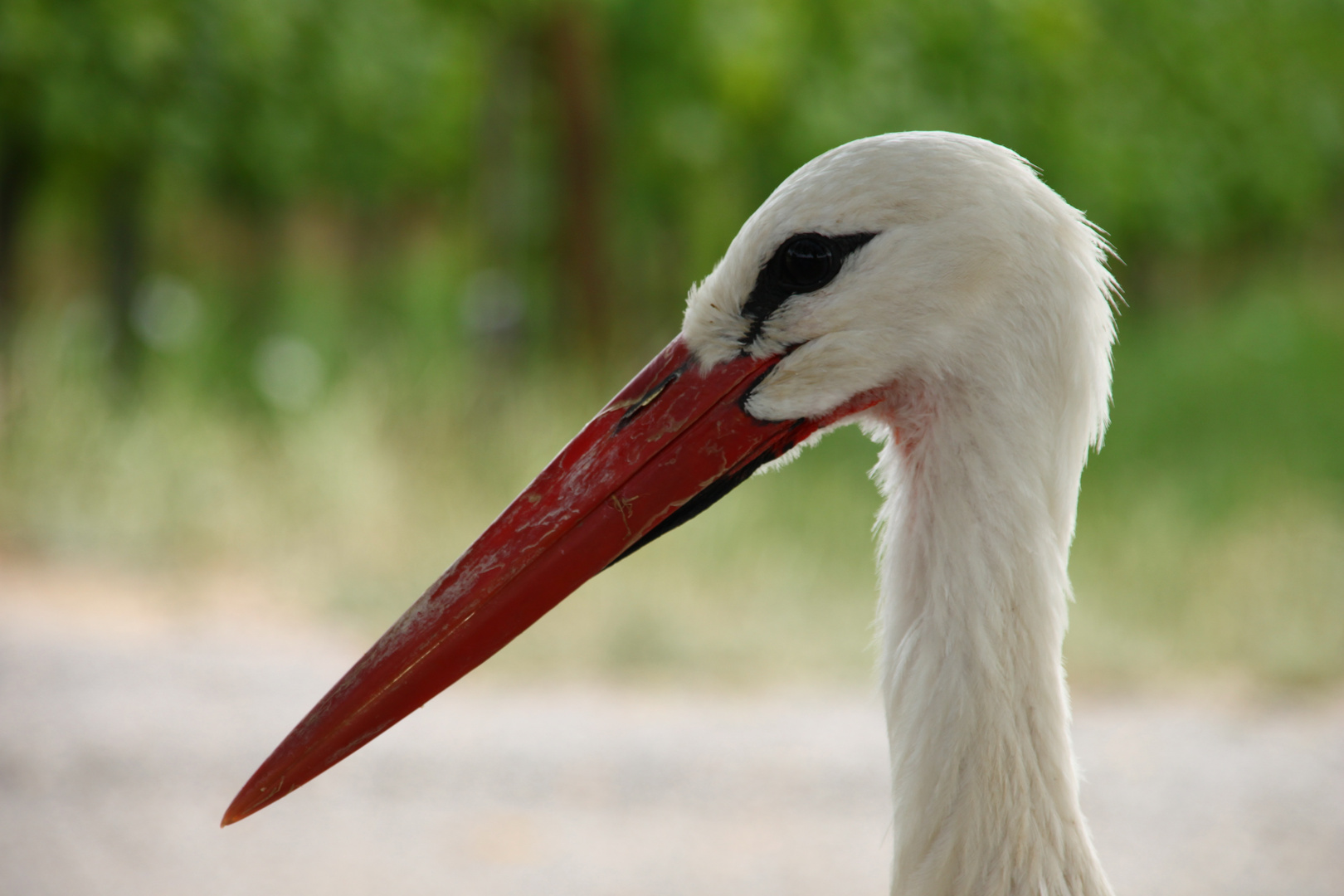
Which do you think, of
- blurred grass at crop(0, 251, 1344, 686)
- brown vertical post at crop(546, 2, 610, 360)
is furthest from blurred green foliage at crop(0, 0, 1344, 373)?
blurred grass at crop(0, 251, 1344, 686)

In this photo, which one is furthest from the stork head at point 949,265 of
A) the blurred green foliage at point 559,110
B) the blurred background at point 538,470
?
the blurred green foliage at point 559,110

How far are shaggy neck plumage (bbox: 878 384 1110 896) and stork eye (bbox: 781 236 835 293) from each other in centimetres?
17

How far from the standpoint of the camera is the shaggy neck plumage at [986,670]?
121 centimetres

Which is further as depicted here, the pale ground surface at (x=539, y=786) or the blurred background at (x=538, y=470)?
the blurred background at (x=538, y=470)

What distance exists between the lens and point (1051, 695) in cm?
123

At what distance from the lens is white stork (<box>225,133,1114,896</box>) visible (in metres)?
1.22

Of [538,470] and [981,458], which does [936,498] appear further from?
[538,470]

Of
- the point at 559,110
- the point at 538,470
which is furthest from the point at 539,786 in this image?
the point at 559,110

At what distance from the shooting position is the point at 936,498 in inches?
49.0

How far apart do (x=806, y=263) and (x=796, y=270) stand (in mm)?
13

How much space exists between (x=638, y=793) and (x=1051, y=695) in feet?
8.58

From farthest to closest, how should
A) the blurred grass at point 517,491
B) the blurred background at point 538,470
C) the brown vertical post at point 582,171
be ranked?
1. the brown vertical post at point 582,171
2. the blurred grass at point 517,491
3. the blurred background at point 538,470

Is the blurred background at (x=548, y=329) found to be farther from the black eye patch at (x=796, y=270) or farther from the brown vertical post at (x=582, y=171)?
the black eye patch at (x=796, y=270)

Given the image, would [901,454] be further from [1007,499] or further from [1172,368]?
[1172,368]
